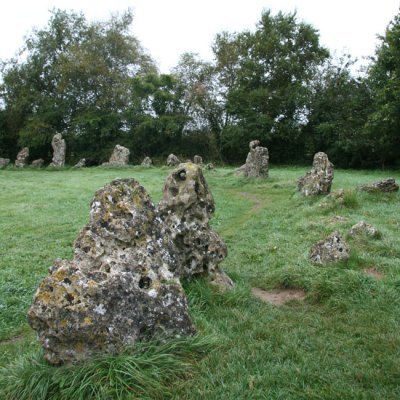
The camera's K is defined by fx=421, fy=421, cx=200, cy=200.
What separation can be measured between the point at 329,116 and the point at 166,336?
35866 millimetres

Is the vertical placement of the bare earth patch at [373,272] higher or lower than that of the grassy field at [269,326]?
higher

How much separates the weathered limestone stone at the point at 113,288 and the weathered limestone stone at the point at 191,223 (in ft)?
3.90

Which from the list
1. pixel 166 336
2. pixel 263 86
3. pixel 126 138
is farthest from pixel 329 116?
pixel 166 336

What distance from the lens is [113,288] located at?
4301mm

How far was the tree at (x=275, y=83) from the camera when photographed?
37938 millimetres

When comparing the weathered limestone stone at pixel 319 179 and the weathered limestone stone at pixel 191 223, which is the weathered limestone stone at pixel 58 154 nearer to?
the weathered limestone stone at pixel 319 179

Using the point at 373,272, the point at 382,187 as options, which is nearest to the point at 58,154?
the point at 382,187

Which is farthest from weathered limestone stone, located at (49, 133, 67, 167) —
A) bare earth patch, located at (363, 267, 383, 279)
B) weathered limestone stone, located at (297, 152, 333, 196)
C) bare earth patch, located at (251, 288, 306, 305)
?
bare earth patch, located at (363, 267, 383, 279)

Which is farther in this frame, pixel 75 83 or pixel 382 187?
pixel 75 83

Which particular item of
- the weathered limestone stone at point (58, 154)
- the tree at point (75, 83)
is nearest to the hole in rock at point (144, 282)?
the weathered limestone stone at point (58, 154)

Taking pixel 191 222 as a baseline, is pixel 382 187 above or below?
above

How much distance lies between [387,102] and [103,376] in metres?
24.8

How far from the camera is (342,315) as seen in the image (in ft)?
18.1

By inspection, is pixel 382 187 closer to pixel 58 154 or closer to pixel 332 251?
pixel 332 251
